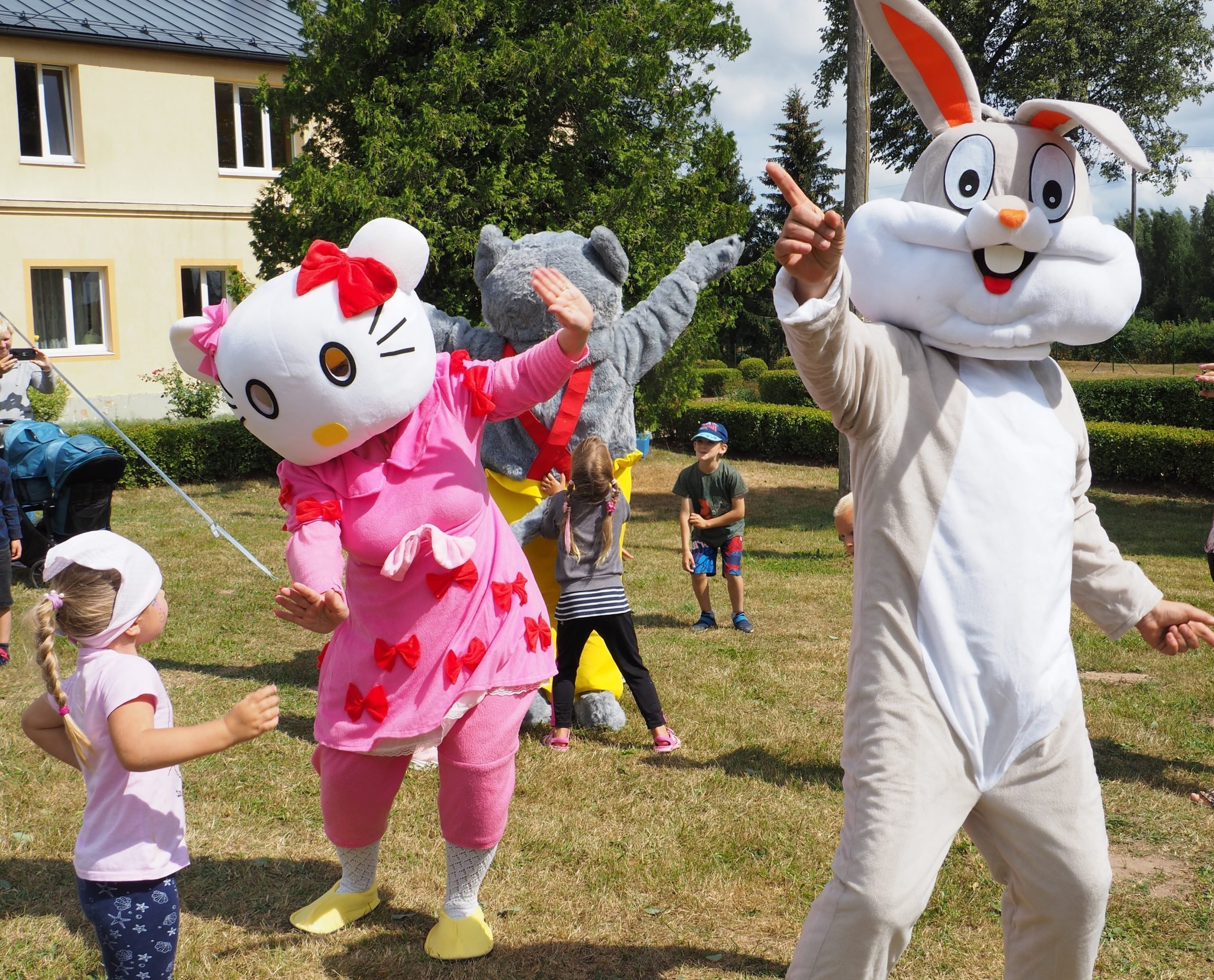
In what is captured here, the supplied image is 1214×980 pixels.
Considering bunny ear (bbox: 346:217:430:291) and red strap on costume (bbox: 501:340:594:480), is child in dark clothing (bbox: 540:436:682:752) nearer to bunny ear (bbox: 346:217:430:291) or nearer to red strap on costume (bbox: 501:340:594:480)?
red strap on costume (bbox: 501:340:594:480)

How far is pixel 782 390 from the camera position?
20.8 metres

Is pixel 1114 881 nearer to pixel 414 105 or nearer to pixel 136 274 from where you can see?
pixel 414 105

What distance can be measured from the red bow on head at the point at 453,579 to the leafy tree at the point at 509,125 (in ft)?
26.5

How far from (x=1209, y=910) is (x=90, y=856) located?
3.52 metres

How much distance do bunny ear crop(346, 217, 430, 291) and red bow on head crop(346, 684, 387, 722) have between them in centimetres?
120

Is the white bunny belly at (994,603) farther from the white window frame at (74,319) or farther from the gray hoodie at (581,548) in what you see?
the white window frame at (74,319)

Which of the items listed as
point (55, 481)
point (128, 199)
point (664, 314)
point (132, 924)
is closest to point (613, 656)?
point (664, 314)

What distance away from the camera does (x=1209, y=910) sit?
3.74m

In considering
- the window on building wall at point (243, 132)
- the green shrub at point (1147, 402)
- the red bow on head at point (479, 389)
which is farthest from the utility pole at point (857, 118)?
the window on building wall at point (243, 132)

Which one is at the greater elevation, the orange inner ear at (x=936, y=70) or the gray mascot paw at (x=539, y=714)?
the orange inner ear at (x=936, y=70)

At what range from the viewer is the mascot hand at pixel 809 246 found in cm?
219

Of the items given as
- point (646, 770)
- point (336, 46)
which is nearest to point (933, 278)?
point (646, 770)

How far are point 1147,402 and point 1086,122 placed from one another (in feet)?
50.3

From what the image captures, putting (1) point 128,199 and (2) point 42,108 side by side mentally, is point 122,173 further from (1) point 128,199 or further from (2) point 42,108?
(2) point 42,108
